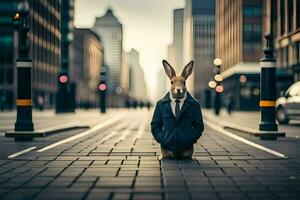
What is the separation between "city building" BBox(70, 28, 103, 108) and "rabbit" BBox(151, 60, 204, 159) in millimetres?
99751

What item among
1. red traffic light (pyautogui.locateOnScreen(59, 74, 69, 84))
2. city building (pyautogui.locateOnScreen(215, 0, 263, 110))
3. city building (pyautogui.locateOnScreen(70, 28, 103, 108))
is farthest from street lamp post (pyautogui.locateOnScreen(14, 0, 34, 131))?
city building (pyautogui.locateOnScreen(70, 28, 103, 108))

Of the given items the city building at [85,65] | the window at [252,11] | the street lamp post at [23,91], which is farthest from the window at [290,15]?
the city building at [85,65]

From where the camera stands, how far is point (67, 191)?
580 cm

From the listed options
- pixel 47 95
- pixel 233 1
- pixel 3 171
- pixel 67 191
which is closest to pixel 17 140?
pixel 3 171

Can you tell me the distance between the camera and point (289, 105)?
21906 mm

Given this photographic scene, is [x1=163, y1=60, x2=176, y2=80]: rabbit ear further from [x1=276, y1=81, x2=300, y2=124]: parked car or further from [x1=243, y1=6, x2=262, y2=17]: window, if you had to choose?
[x1=243, y1=6, x2=262, y2=17]: window

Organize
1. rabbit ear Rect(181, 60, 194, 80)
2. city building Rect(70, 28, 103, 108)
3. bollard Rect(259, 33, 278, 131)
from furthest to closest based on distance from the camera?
city building Rect(70, 28, 103, 108)
bollard Rect(259, 33, 278, 131)
rabbit ear Rect(181, 60, 194, 80)

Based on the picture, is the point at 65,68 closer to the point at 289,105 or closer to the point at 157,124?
the point at 289,105

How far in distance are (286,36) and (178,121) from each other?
42707 millimetres

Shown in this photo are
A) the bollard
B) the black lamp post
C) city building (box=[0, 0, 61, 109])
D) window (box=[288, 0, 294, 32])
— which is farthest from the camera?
city building (box=[0, 0, 61, 109])

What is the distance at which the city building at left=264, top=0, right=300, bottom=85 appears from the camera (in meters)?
46.3

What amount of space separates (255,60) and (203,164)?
60.8m

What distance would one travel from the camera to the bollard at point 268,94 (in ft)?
47.6

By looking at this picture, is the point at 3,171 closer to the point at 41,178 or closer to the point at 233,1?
the point at 41,178
